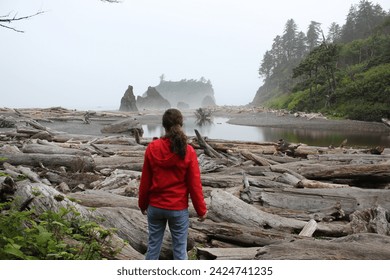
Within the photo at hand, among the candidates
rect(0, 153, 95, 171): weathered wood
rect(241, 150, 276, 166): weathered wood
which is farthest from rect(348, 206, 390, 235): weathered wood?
rect(0, 153, 95, 171): weathered wood

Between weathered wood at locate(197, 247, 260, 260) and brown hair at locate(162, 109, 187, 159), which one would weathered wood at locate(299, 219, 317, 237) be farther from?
brown hair at locate(162, 109, 187, 159)

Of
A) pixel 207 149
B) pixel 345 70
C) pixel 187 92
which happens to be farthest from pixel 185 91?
pixel 207 149

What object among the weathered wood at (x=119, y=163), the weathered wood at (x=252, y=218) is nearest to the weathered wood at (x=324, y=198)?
the weathered wood at (x=252, y=218)

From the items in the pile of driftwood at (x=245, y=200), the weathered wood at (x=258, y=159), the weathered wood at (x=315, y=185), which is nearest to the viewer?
the pile of driftwood at (x=245, y=200)

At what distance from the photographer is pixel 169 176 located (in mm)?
3773

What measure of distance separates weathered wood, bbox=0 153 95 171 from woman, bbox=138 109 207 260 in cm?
725

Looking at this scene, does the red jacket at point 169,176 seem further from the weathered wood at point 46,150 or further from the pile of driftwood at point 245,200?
the weathered wood at point 46,150

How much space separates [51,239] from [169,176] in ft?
5.03

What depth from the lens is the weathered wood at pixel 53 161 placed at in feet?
34.7

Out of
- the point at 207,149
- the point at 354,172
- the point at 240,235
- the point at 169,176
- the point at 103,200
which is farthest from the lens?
the point at 207,149

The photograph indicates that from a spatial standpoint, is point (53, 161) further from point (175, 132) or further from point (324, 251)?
point (324, 251)

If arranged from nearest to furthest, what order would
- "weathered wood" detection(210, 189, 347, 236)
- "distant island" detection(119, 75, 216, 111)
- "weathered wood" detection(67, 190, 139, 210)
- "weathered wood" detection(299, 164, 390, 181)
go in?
"weathered wood" detection(210, 189, 347, 236) < "weathered wood" detection(67, 190, 139, 210) < "weathered wood" detection(299, 164, 390, 181) < "distant island" detection(119, 75, 216, 111)

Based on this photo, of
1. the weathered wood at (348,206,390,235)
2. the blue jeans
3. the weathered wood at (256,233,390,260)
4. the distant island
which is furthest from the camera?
the distant island

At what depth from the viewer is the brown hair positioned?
11.9 feet
